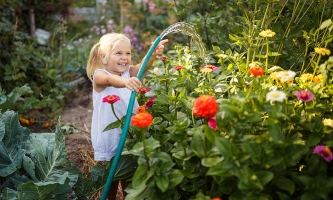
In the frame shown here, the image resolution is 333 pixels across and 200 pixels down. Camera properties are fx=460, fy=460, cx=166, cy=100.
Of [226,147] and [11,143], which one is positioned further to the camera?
[11,143]

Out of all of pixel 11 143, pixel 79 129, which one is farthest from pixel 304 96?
pixel 79 129

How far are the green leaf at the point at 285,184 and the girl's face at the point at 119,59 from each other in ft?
3.52

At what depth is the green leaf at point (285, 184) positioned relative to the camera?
1645mm

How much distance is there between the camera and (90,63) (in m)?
2.56

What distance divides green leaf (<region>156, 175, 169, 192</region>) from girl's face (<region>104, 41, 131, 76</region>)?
844 millimetres

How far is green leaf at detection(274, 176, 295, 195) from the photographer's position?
1.64 meters

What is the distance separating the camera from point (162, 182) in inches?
67.5

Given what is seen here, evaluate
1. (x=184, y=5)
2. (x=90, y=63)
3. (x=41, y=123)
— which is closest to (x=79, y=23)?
(x=41, y=123)

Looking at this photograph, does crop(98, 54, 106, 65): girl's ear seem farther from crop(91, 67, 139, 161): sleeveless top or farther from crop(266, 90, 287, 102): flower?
crop(266, 90, 287, 102): flower

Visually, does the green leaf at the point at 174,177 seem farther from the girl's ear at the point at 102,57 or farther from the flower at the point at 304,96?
the girl's ear at the point at 102,57

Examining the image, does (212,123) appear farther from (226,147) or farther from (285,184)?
(285,184)

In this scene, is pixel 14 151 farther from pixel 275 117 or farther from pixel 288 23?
pixel 288 23

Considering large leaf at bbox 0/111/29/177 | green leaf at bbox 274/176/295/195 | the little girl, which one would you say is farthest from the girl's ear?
green leaf at bbox 274/176/295/195

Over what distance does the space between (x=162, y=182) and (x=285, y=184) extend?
45 cm
